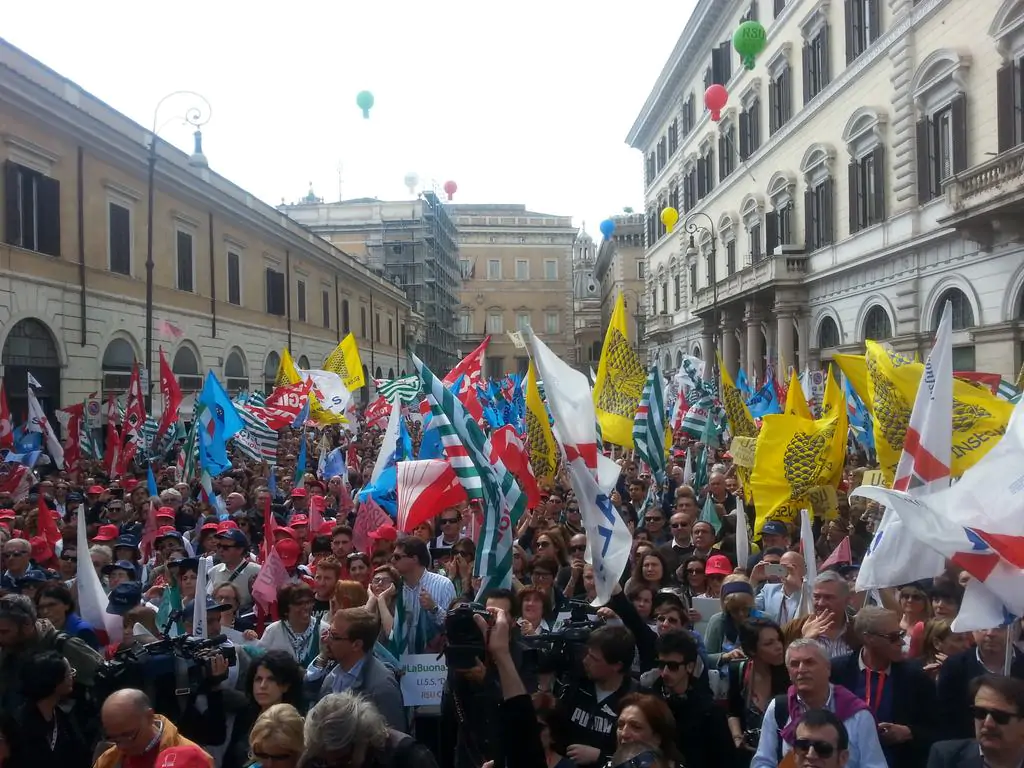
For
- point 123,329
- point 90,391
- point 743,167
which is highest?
point 743,167

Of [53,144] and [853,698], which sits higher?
[53,144]

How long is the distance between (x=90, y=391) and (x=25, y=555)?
15.0 meters

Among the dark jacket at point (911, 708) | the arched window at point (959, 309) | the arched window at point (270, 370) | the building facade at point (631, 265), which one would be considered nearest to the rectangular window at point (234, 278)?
the arched window at point (270, 370)

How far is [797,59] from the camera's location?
28.8 m

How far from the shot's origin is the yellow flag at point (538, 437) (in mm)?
10492

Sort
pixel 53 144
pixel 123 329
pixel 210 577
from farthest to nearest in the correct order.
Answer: pixel 123 329
pixel 53 144
pixel 210 577

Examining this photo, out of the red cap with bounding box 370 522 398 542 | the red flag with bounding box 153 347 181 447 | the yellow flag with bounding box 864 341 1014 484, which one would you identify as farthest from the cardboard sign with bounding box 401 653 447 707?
the red flag with bounding box 153 347 181 447

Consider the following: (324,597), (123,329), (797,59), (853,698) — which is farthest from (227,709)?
(797,59)

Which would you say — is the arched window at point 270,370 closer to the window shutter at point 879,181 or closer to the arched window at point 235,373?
the arched window at point 235,373

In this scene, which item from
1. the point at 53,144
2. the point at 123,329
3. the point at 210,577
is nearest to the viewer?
the point at 210,577

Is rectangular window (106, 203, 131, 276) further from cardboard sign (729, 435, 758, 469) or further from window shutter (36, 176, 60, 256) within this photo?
cardboard sign (729, 435, 758, 469)

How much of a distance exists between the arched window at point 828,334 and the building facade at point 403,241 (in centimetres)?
3163

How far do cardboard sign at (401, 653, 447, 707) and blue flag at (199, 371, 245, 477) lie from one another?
7989mm

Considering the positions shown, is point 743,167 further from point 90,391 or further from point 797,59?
point 90,391
